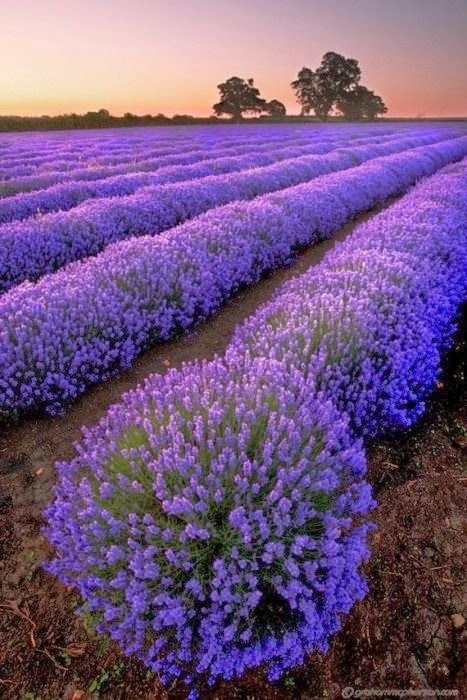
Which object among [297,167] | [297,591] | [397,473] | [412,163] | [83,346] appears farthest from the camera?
[412,163]

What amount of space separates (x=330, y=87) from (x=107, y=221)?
224ft

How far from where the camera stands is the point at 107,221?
6.54 metres

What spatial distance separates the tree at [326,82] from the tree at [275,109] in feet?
11.8

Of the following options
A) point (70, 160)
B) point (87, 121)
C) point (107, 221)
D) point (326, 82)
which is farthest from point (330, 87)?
point (107, 221)

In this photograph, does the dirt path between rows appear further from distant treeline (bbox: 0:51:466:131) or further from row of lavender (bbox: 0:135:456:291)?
distant treeline (bbox: 0:51:466:131)

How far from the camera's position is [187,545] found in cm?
175

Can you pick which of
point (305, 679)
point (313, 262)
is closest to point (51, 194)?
point (313, 262)

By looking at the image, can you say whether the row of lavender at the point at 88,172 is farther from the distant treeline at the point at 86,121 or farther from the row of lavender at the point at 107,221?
the distant treeline at the point at 86,121

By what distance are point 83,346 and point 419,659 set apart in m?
3.07

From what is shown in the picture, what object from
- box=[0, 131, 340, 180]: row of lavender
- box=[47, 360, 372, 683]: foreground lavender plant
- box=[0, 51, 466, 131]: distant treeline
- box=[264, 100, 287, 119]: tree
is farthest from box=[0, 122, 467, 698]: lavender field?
box=[264, 100, 287, 119]: tree

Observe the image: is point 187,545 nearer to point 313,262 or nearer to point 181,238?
point 181,238

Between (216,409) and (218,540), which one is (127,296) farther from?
(218,540)

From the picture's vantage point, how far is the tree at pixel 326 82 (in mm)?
61656

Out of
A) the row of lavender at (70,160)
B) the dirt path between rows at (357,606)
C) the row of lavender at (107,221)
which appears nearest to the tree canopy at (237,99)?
the row of lavender at (70,160)
